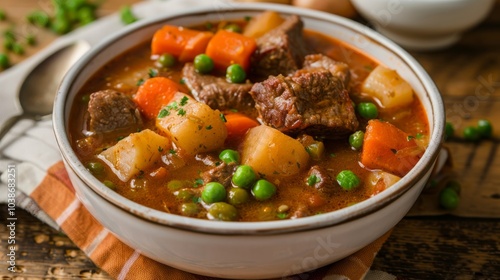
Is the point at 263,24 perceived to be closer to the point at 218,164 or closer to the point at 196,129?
the point at 196,129

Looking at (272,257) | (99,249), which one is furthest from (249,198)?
(99,249)

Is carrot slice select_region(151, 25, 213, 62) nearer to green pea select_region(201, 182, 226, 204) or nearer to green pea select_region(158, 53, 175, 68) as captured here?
green pea select_region(158, 53, 175, 68)

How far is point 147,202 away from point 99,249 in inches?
21.1

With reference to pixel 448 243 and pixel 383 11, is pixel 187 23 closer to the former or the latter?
pixel 383 11

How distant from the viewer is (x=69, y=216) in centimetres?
359

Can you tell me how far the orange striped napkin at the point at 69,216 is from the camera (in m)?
3.21

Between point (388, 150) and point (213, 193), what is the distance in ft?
3.24

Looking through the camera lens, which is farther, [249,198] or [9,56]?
[9,56]

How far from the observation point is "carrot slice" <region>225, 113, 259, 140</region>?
3476 mm

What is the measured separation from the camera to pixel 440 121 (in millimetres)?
3318

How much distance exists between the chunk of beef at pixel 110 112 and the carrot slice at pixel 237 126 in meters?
0.53

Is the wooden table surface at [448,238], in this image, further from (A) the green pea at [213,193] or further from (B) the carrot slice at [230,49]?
(B) the carrot slice at [230,49]

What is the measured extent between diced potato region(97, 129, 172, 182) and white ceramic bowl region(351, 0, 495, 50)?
2591 mm

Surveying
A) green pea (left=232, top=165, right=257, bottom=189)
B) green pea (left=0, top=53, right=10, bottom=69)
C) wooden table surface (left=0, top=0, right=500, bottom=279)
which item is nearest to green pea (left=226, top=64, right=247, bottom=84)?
green pea (left=232, top=165, right=257, bottom=189)
